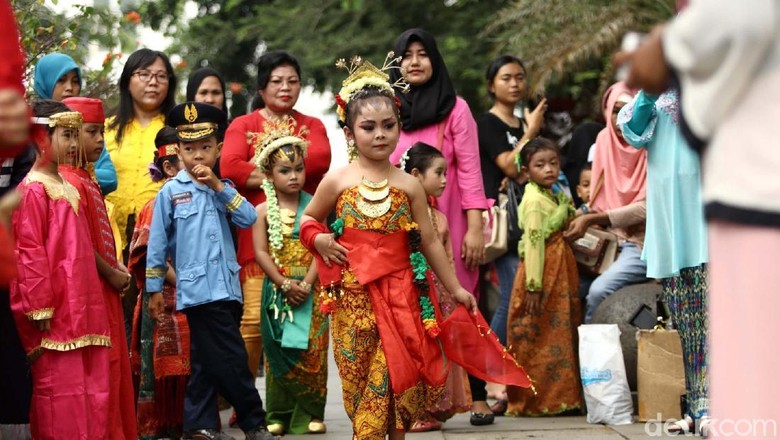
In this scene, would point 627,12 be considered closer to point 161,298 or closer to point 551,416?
point 551,416

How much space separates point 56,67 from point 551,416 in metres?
3.70

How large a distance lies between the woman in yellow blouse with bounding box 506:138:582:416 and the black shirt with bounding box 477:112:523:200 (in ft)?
1.38

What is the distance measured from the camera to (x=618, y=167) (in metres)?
8.28

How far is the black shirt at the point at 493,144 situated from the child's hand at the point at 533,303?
845 millimetres

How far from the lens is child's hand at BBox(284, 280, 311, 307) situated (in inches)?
296

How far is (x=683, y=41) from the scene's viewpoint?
304 cm

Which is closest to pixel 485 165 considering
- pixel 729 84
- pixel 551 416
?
pixel 551 416

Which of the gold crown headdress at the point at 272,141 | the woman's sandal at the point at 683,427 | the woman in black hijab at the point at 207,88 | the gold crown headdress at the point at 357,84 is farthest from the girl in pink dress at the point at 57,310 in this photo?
the woman's sandal at the point at 683,427

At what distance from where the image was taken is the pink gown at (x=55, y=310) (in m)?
5.66

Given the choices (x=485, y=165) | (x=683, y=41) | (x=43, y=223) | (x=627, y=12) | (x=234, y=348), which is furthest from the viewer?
(x=627, y=12)

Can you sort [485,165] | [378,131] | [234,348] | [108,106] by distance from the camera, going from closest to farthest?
[378,131]
[234,348]
[485,165]
[108,106]

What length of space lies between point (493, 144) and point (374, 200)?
281cm

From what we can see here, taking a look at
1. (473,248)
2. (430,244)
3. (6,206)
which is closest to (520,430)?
(473,248)

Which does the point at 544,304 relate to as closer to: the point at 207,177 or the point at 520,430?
the point at 520,430
